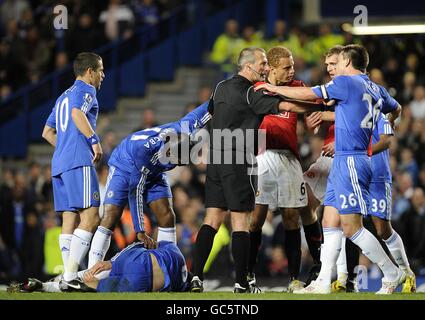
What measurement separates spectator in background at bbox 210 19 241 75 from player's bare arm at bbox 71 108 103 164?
29.8 ft

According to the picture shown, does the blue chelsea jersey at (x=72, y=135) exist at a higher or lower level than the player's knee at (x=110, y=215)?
higher

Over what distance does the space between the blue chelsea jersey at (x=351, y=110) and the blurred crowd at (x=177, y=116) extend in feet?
16.0

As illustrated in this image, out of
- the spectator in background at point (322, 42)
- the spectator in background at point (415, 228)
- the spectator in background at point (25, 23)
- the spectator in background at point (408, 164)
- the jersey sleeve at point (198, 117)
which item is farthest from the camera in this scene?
the spectator in background at point (25, 23)

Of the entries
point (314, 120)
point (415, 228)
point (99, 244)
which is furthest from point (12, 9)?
point (314, 120)

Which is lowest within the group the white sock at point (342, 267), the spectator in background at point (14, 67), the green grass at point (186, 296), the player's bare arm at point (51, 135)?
the green grass at point (186, 296)

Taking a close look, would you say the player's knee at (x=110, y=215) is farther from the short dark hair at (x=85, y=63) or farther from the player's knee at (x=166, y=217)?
the short dark hair at (x=85, y=63)

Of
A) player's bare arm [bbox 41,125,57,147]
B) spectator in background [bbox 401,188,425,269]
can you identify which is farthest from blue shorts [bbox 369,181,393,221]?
spectator in background [bbox 401,188,425,269]

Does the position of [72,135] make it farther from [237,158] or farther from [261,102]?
[261,102]

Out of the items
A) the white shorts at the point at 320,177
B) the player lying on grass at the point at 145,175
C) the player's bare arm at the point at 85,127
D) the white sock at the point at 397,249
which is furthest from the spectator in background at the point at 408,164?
the player's bare arm at the point at 85,127

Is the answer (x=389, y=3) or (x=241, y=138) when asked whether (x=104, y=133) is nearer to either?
(x=389, y=3)

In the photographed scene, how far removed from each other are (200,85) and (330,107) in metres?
9.99

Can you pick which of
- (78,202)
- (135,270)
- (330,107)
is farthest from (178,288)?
(330,107)

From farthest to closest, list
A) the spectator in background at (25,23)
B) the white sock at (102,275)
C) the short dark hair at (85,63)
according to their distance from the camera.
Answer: the spectator in background at (25,23) < the short dark hair at (85,63) < the white sock at (102,275)

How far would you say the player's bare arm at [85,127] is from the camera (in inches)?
408
